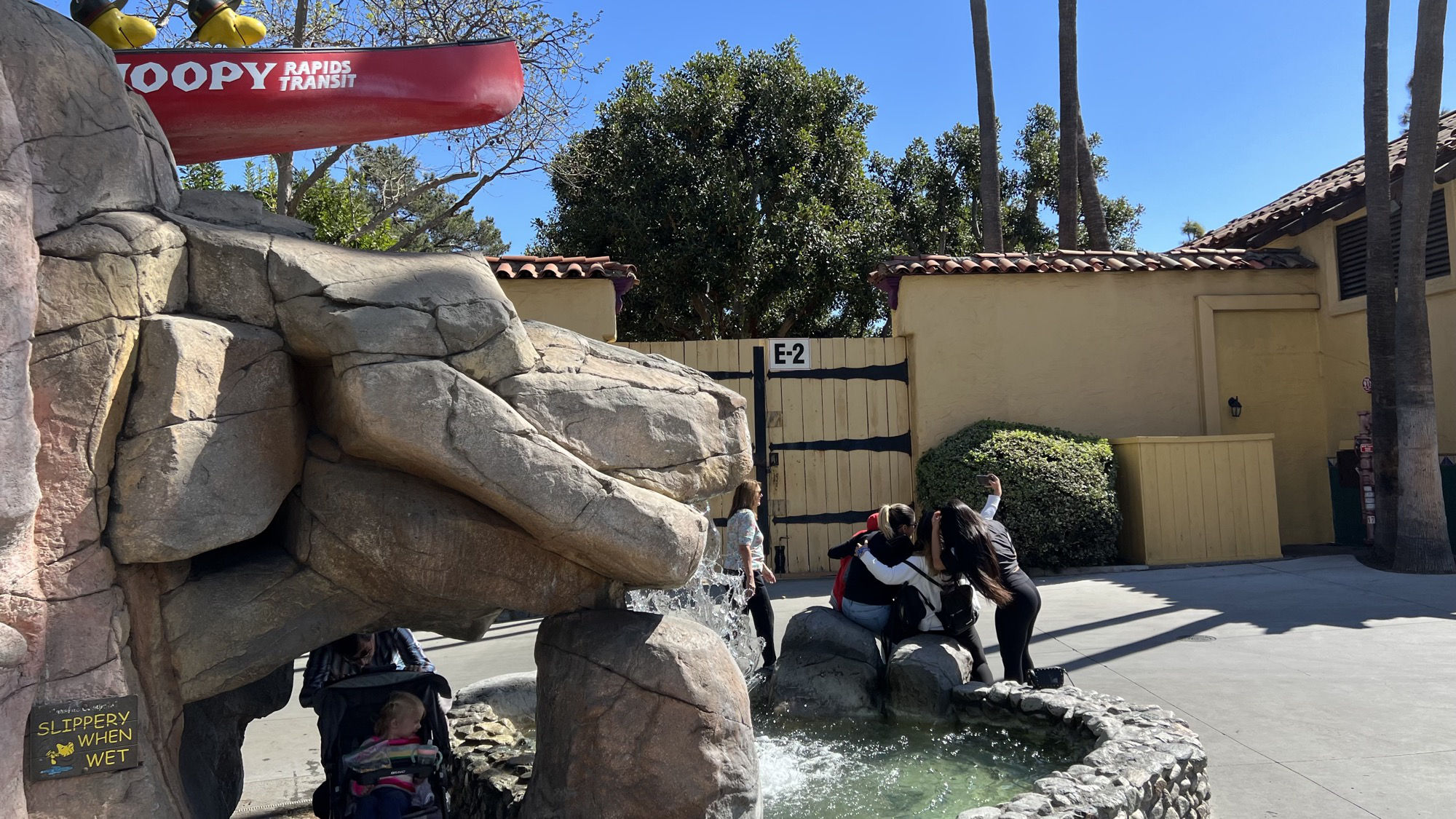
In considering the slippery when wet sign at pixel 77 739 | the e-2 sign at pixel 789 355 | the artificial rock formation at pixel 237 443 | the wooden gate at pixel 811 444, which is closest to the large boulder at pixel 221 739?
the artificial rock formation at pixel 237 443

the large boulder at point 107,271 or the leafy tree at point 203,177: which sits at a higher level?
the leafy tree at point 203,177

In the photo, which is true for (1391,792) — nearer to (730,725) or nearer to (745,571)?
(730,725)

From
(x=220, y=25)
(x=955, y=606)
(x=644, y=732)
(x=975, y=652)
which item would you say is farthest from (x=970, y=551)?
(x=220, y=25)

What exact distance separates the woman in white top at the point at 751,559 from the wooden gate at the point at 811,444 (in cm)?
401

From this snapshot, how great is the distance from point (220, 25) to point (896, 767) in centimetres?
505

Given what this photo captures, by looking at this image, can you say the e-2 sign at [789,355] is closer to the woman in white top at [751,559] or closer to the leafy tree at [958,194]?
the woman in white top at [751,559]

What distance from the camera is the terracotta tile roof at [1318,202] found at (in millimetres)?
11406

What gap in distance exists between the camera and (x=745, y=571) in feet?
23.7

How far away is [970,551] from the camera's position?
6266 mm

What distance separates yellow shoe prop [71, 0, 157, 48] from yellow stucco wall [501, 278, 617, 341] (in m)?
6.25

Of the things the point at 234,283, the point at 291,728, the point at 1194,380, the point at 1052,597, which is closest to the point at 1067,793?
the point at 234,283

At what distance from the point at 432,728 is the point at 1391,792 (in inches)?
168

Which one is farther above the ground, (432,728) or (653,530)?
(653,530)

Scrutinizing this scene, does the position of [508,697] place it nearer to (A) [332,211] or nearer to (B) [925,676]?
(B) [925,676]
